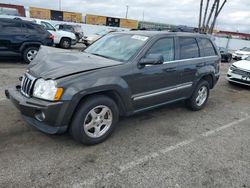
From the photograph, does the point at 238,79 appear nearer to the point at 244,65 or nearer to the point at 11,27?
the point at 244,65

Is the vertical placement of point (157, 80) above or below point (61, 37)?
above

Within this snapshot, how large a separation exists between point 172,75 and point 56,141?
2.43 meters

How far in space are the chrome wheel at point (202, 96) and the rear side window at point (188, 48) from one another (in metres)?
0.88

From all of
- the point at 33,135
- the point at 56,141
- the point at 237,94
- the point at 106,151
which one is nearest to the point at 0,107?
the point at 33,135

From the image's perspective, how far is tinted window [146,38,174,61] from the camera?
13.6 feet

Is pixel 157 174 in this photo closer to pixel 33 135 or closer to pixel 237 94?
pixel 33 135

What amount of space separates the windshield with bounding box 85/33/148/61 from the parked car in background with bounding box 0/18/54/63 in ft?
17.3

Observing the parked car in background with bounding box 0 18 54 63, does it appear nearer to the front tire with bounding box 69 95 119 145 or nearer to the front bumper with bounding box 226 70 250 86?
the front tire with bounding box 69 95 119 145

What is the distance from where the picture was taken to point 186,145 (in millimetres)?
3791

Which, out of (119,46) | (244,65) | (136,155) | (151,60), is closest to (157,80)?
(151,60)

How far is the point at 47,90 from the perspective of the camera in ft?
10.1

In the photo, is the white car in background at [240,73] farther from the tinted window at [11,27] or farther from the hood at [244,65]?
the tinted window at [11,27]

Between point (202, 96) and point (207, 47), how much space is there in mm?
1192

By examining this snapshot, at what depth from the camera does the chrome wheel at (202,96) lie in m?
5.50
